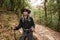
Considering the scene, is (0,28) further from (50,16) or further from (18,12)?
(50,16)

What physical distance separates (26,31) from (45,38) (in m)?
5.47

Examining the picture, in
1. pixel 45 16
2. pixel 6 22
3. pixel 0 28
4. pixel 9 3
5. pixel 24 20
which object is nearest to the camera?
pixel 24 20

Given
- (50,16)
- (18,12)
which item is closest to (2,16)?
(18,12)

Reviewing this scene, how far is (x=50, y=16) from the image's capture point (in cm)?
1781

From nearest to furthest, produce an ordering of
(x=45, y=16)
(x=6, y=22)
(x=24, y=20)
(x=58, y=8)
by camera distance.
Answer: (x=24, y=20) → (x=6, y=22) → (x=58, y=8) → (x=45, y=16)

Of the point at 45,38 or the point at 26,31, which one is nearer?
the point at 26,31

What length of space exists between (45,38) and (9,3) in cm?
327

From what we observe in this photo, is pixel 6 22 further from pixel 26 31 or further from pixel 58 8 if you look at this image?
pixel 58 8

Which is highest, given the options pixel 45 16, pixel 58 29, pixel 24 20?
pixel 24 20

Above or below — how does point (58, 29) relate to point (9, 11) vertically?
below

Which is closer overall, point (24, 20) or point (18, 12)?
point (24, 20)

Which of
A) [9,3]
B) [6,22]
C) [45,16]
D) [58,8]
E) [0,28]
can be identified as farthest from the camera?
[45,16]

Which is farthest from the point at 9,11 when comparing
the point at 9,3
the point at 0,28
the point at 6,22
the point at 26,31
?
the point at 26,31

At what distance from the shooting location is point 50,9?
16.8 m
